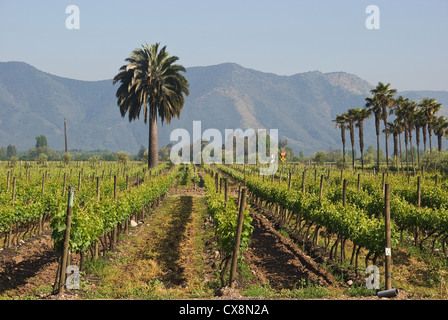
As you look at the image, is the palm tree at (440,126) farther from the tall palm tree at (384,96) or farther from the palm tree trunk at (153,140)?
the palm tree trunk at (153,140)

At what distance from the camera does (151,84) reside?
4603cm

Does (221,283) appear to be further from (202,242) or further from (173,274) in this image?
(202,242)

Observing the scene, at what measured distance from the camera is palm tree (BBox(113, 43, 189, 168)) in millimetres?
45531

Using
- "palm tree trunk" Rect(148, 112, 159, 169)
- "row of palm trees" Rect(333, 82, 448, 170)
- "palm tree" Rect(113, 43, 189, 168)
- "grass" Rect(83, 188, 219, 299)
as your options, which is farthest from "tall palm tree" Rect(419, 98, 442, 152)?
"grass" Rect(83, 188, 219, 299)

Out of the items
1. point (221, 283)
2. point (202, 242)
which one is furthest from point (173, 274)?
point (202, 242)

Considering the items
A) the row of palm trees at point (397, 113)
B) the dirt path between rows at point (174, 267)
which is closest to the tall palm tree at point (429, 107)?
the row of palm trees at point (397, 113)

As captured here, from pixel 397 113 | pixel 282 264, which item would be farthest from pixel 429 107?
pixel 282 264

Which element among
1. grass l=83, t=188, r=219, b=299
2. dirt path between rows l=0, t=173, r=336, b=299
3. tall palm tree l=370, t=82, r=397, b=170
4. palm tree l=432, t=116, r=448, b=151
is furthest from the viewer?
palm tree l=432, t=116, r=448, b=151

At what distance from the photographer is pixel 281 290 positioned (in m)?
11.0

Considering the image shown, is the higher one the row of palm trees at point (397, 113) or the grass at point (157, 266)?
the row of palm trees at point (397, 113)

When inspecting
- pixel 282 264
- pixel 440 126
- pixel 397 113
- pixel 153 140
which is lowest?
pixel 282 264

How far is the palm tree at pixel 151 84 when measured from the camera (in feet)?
149

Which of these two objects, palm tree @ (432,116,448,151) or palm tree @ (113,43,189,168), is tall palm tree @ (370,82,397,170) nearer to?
palm tree @ (432,116,448,151)

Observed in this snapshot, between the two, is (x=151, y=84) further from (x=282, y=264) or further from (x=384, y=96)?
(x=282, y=264)
